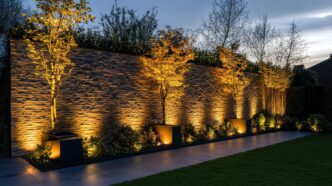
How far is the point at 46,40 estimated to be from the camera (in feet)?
20.3

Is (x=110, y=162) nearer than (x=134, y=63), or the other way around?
(x=110, y=162)

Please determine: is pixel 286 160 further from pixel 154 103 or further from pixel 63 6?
pixel 63 6

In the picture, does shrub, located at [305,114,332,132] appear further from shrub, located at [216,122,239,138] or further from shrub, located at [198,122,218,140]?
Result: shrub, located at [198,122,218,140]

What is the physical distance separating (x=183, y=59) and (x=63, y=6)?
455 cm

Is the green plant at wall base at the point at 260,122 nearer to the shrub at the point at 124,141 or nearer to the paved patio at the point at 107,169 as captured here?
the paved patio at the point at 107,169

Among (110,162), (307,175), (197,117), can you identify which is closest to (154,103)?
(197,117)

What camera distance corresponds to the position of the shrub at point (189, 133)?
30.4 feet

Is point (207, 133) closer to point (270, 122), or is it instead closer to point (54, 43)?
point (270, 122)

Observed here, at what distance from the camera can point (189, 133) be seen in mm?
9727

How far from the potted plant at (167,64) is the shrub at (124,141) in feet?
3.70

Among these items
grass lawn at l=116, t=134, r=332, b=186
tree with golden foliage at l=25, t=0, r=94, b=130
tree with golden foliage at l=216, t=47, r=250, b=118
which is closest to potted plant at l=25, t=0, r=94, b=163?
tree with golden foliage at l=25, t=0, r=94, b=130

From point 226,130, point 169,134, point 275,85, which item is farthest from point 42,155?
point 275,85

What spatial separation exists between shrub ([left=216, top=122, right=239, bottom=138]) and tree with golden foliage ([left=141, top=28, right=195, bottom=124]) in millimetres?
2905

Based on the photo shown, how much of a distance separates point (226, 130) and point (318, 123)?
4.99 metres
